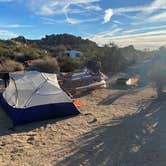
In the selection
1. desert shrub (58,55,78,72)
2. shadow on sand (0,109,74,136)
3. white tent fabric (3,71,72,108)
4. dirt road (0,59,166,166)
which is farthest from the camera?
desert shrub (58,55,78,72)

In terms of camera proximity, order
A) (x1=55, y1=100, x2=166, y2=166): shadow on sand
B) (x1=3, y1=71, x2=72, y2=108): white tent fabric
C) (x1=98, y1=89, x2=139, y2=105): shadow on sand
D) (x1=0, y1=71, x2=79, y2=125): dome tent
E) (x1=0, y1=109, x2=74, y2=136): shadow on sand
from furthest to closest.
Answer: (x1=98, y1=89, x2=139, y2=105): shadow on sand < (x1=3, y1=71, x2=72, y2=108): white tent fabric < (x1=0, y1=71, x2=79, y2=125): dome tent < (x1=0, y1=109, x2=74, y2=136): shadow on sand < (x1=55, y1=100, x2=166, y2=166): shadow on sand

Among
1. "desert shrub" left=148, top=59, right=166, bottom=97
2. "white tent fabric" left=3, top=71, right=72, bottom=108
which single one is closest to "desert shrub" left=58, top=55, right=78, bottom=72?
"desert shrub" left=148, top=59, right=166, bottom=97

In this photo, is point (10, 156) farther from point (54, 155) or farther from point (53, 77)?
point (53, 77)

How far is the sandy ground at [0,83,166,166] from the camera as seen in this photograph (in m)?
7.67

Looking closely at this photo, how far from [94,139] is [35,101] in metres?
3.23

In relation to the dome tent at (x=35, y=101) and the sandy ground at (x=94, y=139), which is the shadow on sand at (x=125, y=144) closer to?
the sandy ground at (x=94, y=139)

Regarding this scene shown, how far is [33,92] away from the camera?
39.4 feet

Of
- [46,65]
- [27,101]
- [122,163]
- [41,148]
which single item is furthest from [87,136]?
[46,65]

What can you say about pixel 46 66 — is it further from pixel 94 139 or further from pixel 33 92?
pixel 94 139

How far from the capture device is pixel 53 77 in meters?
14.3

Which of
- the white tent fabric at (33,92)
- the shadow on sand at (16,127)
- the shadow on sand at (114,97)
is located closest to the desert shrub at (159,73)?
the shadow on sand at (114,97)

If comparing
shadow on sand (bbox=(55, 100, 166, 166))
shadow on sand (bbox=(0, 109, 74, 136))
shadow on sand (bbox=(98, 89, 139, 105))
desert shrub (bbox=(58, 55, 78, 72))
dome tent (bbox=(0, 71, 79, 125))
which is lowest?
shadow on sand (bbox=(55, 100, 166, 166))

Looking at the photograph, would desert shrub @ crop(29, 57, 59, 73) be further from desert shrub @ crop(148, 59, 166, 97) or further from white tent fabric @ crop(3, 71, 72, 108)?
white tent fabric @ crop(3, 71, 72, 108)

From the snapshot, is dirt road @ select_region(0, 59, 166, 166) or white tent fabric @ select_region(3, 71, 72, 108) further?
white tent fabric @ select_region(3, 71, 72, 108)
